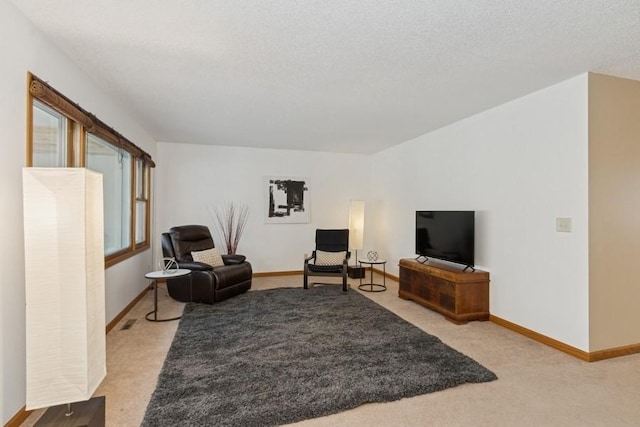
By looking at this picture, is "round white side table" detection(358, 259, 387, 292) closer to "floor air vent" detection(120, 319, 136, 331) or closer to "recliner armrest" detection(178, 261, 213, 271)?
"recliner armrest" detection(178, 261, 213, 271)

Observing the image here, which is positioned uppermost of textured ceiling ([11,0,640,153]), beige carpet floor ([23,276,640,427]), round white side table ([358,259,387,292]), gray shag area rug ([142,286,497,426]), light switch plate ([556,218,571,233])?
textured ceiling ([11,0,640,153])

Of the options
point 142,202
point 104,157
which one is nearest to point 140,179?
point 142,202

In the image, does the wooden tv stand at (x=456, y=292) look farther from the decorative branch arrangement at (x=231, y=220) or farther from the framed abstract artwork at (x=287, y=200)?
the decorative branch arrangement at (x=231, y=220)

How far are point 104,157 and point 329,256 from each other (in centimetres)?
331

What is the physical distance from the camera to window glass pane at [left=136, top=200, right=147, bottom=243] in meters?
4.98

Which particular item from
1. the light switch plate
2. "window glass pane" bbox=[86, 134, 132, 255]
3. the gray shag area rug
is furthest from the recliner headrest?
the light switch plate

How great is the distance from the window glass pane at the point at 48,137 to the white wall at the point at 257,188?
3.17 metres

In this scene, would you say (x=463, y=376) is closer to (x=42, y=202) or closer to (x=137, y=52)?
(x=42, y=202)

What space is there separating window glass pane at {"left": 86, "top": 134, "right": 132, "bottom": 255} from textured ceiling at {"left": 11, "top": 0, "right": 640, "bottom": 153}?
607 mm

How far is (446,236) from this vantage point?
13.8 feet

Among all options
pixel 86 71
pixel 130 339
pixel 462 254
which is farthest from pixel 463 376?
pixel 86 71

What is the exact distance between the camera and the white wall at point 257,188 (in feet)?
19.2

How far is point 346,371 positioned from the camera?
2.55 meters

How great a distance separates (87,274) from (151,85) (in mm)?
2245
